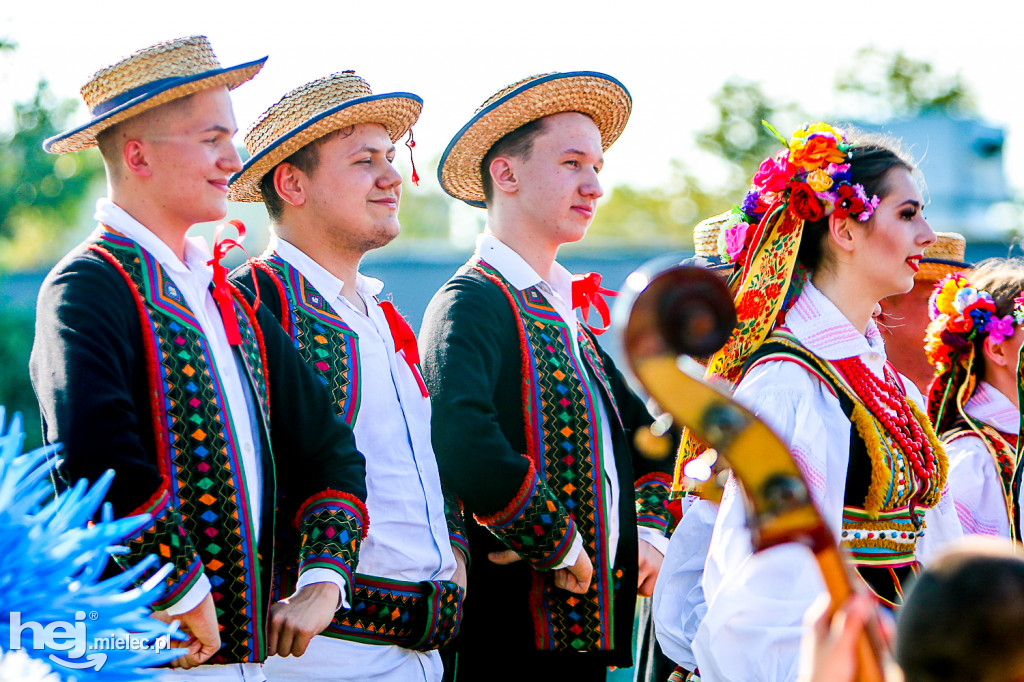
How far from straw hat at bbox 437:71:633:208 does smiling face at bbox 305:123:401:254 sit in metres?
0.50

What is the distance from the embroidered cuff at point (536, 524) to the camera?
123 inches

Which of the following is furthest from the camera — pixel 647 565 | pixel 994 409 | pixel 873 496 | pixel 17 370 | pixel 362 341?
pixel 17 370

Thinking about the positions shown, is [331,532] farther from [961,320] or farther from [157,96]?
[961,320]

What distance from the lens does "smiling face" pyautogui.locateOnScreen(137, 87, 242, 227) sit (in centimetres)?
271

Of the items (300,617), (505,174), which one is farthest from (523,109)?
(300,617)

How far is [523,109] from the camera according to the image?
380 cm

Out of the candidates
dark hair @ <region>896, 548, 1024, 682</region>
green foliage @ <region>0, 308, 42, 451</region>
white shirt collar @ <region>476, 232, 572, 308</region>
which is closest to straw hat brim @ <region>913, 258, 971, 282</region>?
white shirt collar @ <region>476, 232, 572, 308</region>

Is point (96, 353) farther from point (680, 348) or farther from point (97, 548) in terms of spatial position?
point (680, 348)

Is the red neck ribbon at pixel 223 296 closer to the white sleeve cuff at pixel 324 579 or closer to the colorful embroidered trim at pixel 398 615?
the white sleeve cuff at pixel 324 579

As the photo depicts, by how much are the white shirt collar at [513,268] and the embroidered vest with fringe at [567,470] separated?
13 cm

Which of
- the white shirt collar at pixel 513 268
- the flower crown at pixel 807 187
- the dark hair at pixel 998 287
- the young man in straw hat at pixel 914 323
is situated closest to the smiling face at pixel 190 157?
the white shirt collar at pixel 513 268

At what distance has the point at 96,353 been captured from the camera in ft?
7.61

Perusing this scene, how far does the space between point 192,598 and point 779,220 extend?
2046 mm

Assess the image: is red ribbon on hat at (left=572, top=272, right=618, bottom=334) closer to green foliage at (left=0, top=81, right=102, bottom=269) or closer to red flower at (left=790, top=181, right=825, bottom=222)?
red flower at (left=790, top=181, right=825, bottom=222)
